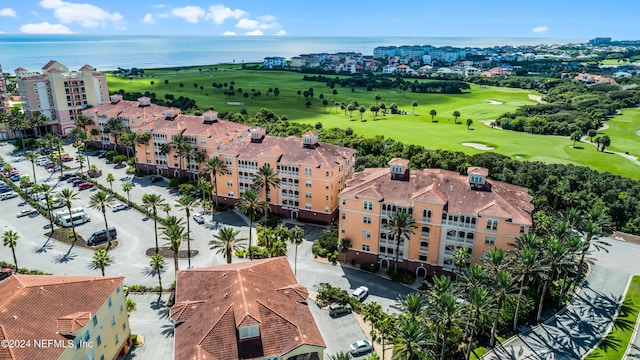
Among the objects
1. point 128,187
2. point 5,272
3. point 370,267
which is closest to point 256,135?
point 128,187

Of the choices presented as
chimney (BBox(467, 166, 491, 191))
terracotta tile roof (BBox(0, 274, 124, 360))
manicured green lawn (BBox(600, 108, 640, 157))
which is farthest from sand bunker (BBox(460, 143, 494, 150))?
terracotta tile roof (BBox(0, 274, 124, 360))

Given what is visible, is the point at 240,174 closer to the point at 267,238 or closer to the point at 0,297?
the point at 267,238

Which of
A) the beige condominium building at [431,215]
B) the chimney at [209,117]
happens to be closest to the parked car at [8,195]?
the chimney at [209,117]

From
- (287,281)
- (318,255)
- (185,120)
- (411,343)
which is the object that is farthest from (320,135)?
(411,343)

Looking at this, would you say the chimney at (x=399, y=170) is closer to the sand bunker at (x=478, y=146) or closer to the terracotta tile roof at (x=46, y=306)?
the terracotta tile roof at (x=46, y=306)

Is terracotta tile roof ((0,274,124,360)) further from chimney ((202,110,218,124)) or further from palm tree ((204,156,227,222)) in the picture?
chimney ((202,110,218,124))

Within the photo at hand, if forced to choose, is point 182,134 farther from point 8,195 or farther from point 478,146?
point 478,146
